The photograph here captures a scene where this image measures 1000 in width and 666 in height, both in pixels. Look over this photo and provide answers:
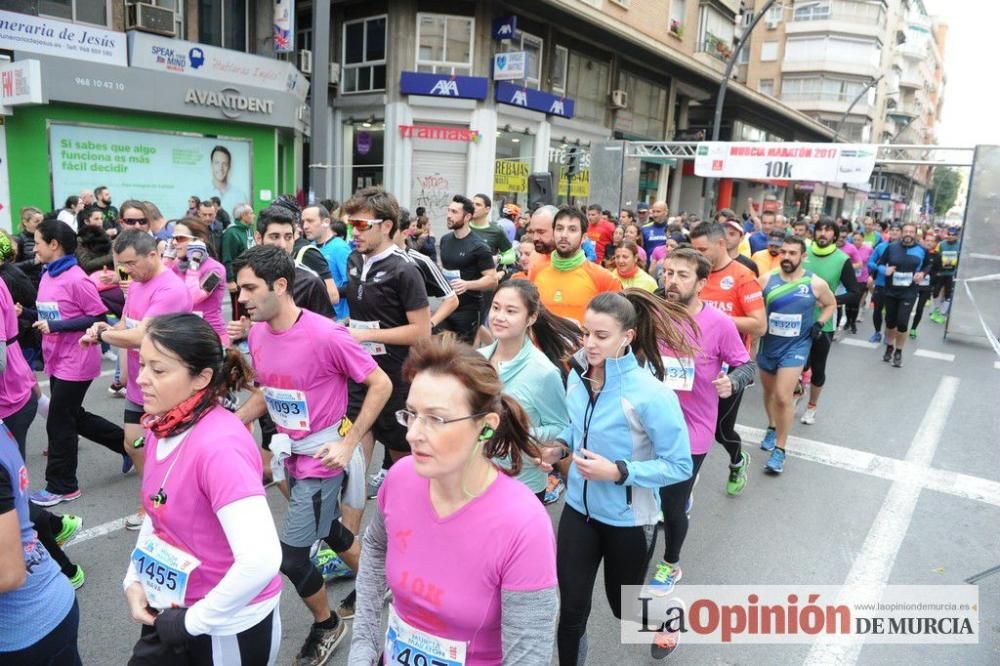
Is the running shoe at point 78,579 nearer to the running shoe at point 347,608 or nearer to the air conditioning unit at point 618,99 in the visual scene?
the running shoe at point 347,608

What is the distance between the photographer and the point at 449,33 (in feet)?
66.5

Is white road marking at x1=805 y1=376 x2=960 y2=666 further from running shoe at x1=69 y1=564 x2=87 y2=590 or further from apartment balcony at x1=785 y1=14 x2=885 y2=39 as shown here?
apartment balcony at x1=785 y1=14 x2=885 y2=39

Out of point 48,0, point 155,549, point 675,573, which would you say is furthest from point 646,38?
point 155,549

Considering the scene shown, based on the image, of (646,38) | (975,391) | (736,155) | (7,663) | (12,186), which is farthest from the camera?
(646,38)

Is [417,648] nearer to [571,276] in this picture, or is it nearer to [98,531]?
[98,531]

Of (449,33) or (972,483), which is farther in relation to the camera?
(449,33)

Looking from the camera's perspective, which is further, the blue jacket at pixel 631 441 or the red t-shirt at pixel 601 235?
the red t-shirt at pixel 601 235

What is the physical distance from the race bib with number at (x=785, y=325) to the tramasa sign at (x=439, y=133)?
15.9 meters

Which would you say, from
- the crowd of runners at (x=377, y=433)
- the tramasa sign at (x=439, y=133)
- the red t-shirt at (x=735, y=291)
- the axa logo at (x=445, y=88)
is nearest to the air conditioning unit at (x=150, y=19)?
the tramasa sign at (x=439, y=133)

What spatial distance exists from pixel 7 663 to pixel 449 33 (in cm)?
2085

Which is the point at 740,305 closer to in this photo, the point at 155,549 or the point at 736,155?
the point at 155,549

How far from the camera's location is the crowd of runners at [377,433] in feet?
5.93

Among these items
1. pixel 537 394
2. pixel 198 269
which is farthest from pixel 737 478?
pixel 198 269

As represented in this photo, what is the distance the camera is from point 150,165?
15.8 m
